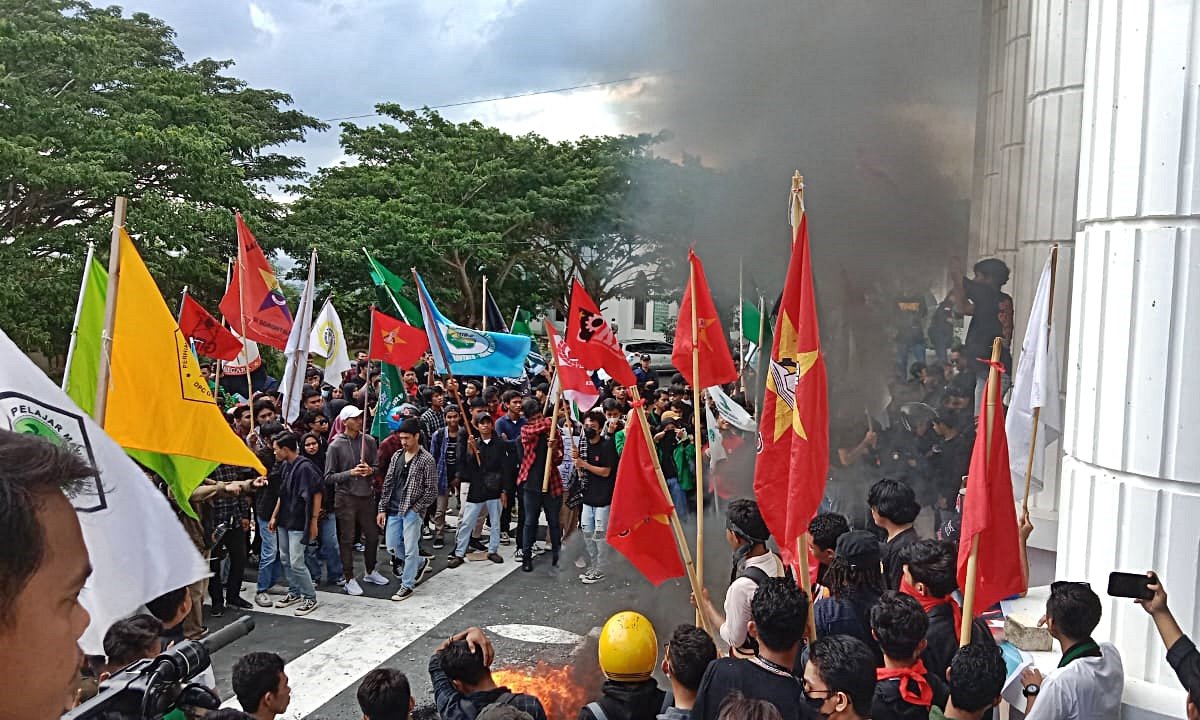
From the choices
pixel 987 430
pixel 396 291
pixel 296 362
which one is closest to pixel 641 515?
pixel 987 430

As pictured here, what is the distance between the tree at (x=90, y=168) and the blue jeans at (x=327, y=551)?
314 inches

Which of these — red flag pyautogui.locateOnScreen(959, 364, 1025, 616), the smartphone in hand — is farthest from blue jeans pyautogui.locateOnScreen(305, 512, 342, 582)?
the smartphone in hand

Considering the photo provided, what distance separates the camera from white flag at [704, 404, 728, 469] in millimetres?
7215

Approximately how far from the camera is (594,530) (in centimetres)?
783

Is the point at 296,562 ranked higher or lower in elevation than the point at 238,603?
higher

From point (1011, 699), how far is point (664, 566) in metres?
1.59

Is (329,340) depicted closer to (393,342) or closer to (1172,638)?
(393,342)

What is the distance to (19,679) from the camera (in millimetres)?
980

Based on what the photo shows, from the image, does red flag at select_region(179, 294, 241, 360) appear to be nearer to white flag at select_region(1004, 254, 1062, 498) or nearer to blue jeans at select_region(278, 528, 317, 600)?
blue jeans at select_region(278, 528, 317, 600)

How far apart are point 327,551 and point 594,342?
2765mm

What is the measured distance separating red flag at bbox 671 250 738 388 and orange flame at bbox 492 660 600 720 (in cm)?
193

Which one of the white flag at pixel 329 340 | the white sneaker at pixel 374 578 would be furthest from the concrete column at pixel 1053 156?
the white flag at pixel 329 340

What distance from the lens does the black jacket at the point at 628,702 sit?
2689 mm

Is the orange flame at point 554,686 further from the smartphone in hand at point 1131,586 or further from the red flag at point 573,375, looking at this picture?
the smartphone in hand at point 1131,586
